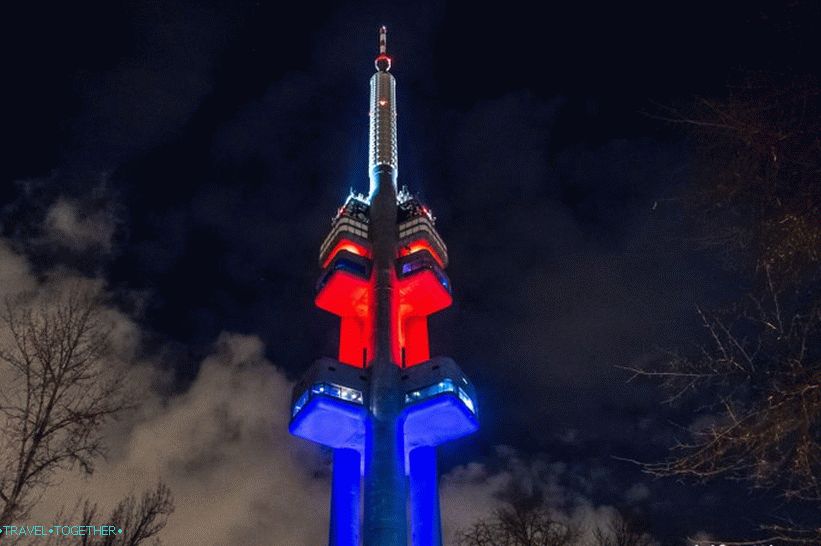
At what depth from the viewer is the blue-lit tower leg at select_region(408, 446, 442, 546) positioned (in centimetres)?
5547

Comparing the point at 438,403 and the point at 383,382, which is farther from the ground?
the point at 383,382

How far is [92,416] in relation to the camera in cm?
1625

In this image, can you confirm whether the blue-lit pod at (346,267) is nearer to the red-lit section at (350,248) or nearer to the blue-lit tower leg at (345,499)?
the red-lit section at (350,248)

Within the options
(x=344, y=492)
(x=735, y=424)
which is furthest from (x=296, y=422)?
(x=735, y=424)

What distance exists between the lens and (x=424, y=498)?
5822 centimetres

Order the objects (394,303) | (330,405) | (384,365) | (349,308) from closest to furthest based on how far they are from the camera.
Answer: (330,405)
(384,365)
(394,303)
(349,308)

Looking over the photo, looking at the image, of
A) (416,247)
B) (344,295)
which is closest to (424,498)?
(344,295)

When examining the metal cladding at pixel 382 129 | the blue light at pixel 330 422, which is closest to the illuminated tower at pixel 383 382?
the blue light at pixel 330 422

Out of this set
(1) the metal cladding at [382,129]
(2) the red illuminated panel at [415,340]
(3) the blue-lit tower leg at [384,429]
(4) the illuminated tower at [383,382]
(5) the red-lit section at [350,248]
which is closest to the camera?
(3) the blue-lit tower leg at [384,429]

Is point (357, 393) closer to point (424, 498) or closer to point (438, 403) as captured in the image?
point (438, 403)

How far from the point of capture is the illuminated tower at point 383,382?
5456cm

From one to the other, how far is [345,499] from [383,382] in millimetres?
9956

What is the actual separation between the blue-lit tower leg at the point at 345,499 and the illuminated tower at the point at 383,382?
9cm

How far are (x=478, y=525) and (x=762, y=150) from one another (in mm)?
28291
